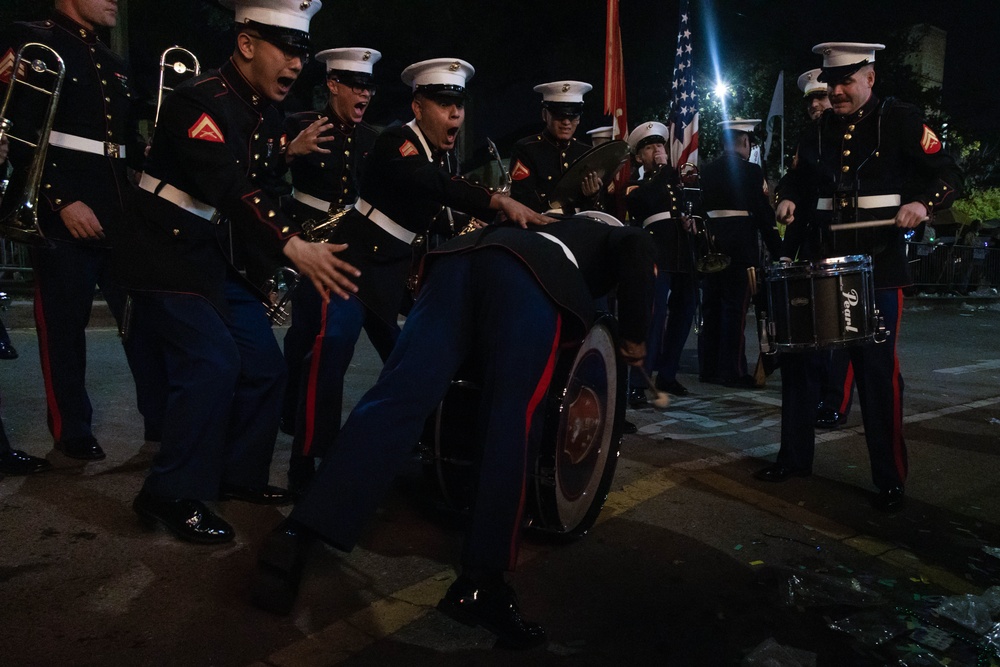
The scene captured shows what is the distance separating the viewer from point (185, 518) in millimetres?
3486

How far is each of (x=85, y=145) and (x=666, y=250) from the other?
15.5ft

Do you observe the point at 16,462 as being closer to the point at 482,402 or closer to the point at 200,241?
the point at 200,241

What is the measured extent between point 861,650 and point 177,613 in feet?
7.04

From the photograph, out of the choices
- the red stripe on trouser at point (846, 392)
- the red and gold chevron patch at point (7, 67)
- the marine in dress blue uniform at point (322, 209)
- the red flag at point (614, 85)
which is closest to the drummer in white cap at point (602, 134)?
the red flag at point (614, 85)

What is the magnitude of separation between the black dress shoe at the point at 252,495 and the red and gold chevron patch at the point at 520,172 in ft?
9.05

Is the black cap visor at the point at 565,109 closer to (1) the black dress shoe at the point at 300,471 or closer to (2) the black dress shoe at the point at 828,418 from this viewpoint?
(2) the black dress shoe at the point at 828,418

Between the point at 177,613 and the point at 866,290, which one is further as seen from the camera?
the point at 866,290

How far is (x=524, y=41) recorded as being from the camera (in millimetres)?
18844

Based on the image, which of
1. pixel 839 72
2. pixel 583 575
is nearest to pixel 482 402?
pixel 583 575

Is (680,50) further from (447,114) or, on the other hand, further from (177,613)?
(177,613)

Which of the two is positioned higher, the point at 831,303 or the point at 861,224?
the point at 861,224

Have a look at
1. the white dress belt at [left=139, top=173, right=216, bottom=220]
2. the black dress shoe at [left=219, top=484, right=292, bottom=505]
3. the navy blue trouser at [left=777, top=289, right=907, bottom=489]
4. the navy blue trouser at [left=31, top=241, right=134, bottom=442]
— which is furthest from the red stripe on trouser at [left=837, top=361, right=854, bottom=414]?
the navy blue trouser at [left=31, top=241, right=134, bottom=442]

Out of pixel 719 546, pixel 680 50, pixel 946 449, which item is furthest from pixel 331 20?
pixel 719 546

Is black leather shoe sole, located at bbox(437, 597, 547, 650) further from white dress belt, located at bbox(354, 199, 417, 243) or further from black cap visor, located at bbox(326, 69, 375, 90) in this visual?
black cap visor, located at bbox(326, 69, 375, 90)
